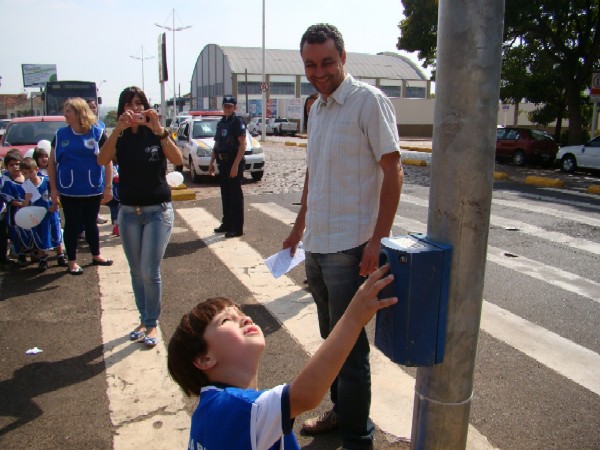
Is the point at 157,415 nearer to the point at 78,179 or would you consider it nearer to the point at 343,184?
the point at 343,184

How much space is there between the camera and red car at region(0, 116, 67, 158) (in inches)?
460

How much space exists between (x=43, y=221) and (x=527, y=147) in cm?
1862

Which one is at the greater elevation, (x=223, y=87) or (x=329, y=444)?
(x=223, y=87)

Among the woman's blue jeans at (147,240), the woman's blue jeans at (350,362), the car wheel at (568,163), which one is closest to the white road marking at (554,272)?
Result: the woman's blue jeans at (350,362)

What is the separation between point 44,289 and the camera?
5.87 m

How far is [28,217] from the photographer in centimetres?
629

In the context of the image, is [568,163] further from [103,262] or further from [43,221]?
[43,221]

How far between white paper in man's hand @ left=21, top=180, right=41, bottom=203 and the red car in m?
5.52

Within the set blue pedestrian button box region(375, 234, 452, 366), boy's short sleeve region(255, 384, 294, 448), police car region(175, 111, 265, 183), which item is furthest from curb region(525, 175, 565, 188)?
boy's short sleeve region(255, 384, 294, 448)

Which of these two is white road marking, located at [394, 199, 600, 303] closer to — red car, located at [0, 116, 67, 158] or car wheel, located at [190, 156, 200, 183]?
car wheel, located at [190, 156, 200, 183]

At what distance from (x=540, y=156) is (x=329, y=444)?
66.3ft

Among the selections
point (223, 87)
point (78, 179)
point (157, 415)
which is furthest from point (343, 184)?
point (223, 87)

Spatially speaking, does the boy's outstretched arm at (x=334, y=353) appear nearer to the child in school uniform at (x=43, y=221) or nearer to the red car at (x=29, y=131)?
the child in school uniform at (x=43, y=221)

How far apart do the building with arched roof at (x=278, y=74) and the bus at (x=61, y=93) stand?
4027cm
